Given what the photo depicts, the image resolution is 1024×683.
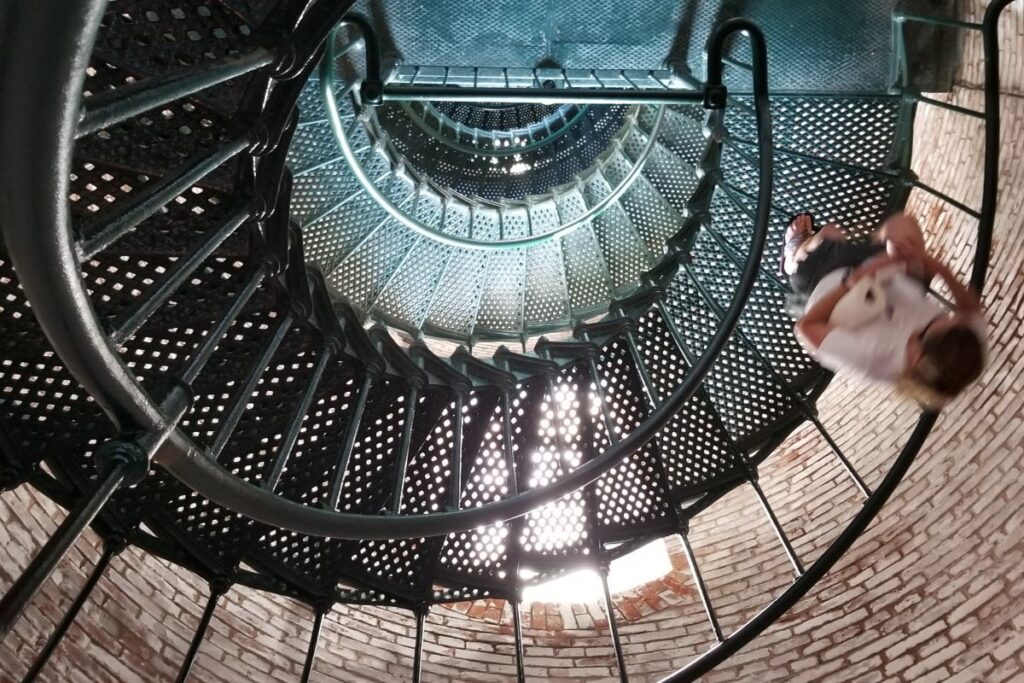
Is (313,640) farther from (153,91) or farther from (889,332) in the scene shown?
(889,332)

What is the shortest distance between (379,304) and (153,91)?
10.3 ft

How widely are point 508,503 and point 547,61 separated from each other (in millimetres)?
2341

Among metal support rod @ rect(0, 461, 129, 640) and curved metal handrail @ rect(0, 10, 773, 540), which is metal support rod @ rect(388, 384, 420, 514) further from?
metal support rod @ rect(0, 461, 129, 640)

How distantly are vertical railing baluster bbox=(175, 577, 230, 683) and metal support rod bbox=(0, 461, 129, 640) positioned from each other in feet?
2.90

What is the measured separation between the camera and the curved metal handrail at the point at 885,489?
9.38 feet

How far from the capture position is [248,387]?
9.04ft

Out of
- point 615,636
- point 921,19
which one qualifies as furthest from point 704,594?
point 921,19

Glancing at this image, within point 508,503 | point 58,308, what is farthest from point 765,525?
point 58,308

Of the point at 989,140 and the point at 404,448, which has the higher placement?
the point at 989,140

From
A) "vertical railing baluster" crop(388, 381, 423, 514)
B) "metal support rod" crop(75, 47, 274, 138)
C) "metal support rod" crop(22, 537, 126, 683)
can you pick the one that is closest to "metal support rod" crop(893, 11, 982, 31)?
"vertical railing baluster" crop(388, 381, 423, 514)

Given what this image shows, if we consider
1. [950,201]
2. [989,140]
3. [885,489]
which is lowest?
[885,489]

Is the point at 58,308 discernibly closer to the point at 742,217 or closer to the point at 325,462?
the point at 325,462

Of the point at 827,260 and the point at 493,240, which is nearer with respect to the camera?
the point at 827,260

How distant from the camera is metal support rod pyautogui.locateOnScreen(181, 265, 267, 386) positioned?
7.97ft
